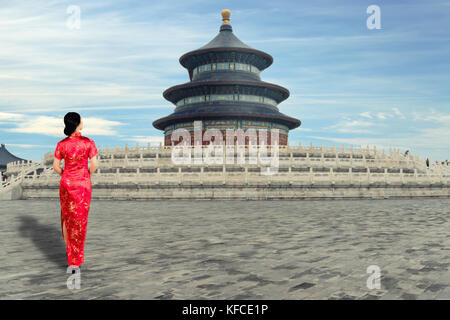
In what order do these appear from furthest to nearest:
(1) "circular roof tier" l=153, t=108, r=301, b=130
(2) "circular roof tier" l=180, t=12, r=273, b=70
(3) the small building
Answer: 1. (3) the small building
2. (2) "circular roof tier" l=180, t=12, r=273, b=70
3. (1) "circular roof tier" l=153, t=108, r=301, b=130

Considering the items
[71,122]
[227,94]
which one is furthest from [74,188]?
[227,94]

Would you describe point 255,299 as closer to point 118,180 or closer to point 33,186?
point 118,180

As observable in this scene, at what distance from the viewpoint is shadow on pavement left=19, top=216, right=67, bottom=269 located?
21.2ft

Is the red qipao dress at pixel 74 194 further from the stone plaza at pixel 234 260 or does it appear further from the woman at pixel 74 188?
the stone plaza at pixel 234 260

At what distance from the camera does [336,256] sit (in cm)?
640

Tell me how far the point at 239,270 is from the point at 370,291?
188 centimetres

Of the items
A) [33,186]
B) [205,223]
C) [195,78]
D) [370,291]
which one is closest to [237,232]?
[205,223]

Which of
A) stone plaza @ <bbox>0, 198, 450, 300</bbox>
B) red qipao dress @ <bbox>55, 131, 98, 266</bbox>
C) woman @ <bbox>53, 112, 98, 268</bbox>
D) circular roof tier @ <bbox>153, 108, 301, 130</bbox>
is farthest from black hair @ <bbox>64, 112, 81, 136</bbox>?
circular roof tier @ <bbox>153, 108, 301, 130</bbox>

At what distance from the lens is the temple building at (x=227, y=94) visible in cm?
4056

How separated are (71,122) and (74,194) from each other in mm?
1092

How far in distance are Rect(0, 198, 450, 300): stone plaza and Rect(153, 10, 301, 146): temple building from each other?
99.6 feet

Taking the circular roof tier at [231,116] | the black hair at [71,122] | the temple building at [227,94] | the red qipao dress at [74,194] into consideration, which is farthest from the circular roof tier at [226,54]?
the red qipao dress at [74,194]

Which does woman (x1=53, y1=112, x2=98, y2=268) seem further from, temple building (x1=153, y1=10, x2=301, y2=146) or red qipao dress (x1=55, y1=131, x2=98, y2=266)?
temple building (x1=153, y1=10, x2=301, y2=146)

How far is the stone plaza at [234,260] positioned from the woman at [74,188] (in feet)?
1.50
